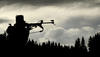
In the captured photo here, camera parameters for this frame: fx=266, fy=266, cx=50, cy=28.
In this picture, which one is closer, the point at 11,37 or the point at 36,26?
the point at 11,37

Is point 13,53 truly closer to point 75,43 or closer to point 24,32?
point 24,32

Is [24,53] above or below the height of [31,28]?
below

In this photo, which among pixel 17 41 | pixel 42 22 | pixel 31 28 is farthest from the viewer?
pixel 42 22

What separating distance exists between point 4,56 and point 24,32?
2.13m

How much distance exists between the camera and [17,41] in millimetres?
18016

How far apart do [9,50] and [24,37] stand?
1366 millimetres

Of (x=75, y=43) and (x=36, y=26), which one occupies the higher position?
(x=36, y=26)

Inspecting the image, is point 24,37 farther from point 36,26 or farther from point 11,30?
point 36,26

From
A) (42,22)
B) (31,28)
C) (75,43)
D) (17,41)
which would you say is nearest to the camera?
(17,41)

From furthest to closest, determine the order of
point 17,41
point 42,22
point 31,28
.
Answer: point 42,22, point 31,28, point 17,41

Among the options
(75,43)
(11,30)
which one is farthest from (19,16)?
(75,43)

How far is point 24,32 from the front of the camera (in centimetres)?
1850

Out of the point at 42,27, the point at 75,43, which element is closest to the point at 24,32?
the point at 42,27

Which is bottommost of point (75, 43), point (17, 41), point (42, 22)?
point (75, 43)
